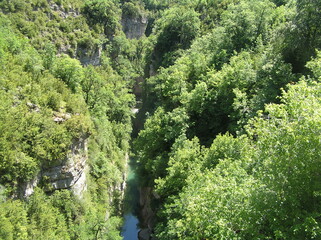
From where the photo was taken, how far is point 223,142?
58.5ft

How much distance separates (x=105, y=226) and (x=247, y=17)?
26117 mm

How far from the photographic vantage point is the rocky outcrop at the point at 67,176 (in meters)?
16.8

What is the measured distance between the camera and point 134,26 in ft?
250

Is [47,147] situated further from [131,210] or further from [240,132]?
[131,210]

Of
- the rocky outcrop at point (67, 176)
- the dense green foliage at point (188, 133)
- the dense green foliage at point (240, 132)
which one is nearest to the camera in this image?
the dense green foliage at point (240, 132)

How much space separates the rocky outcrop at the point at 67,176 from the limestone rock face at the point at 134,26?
58.0 m

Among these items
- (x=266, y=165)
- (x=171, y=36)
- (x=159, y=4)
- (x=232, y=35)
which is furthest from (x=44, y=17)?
(x=159, y=4)

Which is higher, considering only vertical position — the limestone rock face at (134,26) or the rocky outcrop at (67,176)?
the limestone rock face at (134,26)

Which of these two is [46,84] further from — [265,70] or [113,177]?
[265,70]

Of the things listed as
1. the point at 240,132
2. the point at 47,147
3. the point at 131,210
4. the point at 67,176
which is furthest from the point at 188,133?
the point at 131,210

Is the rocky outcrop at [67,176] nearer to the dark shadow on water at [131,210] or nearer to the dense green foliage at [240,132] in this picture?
the dense green foliage at [240,132]

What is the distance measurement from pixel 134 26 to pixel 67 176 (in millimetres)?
64357

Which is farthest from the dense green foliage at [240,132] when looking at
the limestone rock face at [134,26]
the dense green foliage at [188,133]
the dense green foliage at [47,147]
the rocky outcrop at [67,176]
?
the limestone rock face at [134,26]

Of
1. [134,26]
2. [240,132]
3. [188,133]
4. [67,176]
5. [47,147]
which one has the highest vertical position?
[134,26]
